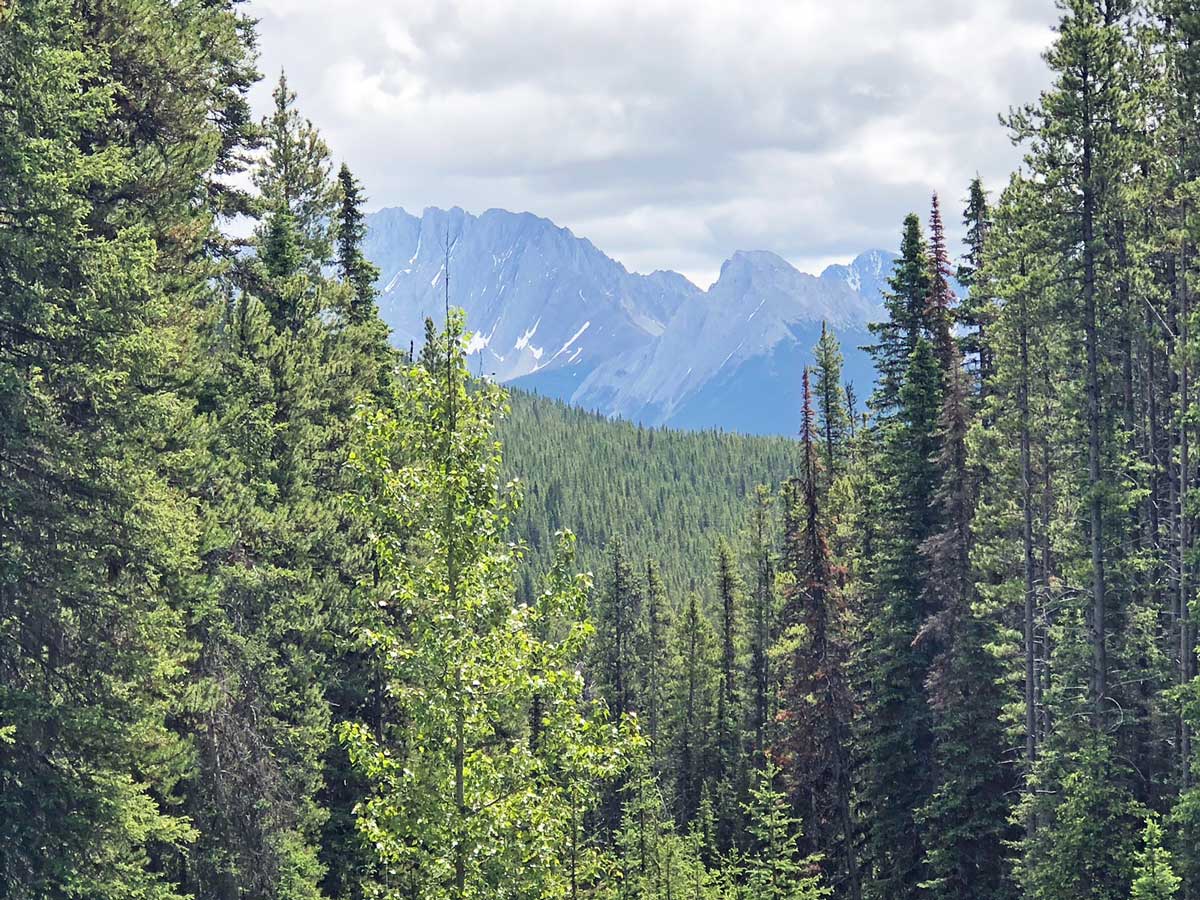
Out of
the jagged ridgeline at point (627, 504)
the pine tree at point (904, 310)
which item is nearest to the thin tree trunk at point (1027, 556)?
the pine tree at point (904, 310)

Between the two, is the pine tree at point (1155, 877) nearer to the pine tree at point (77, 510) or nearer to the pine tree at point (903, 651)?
the pine tree at point (903, 651)

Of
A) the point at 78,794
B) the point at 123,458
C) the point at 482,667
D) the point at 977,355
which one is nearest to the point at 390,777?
the point at 482,667

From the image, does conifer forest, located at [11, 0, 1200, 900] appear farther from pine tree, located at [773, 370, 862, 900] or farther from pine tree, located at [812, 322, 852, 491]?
pine tree, located at [812, 322, 852, 491]

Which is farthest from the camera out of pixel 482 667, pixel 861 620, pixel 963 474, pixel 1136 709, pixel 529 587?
pixel 529 587

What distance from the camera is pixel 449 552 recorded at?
35.7 feet

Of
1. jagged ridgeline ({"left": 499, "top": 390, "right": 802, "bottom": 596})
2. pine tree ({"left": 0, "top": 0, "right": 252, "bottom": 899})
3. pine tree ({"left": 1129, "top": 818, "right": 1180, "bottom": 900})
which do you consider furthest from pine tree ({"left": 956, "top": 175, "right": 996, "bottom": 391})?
jagged ridgeline ({"left": 499, "top": 390, "right": 802, "bottom": 596})

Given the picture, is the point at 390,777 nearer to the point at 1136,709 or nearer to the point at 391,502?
the point at 391,502

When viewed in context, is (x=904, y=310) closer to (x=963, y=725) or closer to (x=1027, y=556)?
(x=1027, y=556)

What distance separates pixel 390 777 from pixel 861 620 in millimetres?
25969

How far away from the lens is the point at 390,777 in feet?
35.0

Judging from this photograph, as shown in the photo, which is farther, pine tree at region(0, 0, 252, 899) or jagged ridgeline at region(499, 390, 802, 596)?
jagged ridgeline at region(499, 390, 802, 596)

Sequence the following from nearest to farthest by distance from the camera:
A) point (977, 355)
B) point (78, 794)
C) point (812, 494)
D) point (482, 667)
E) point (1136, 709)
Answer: point (482, 667), point (78, 794), point (1136, 709), point (812, 494), point (977, 355)

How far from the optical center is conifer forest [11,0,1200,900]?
11039 millimetres

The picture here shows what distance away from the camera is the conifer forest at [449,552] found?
11039 millimetres
